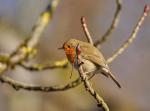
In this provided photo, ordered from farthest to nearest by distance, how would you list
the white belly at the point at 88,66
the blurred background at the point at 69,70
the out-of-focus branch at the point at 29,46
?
the blurred background at the point at 69,70 → the white belly at the point at 88,66 → the out-of-focus branch at the point at 29,46

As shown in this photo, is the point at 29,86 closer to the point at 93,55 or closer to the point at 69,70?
the point at 93,55

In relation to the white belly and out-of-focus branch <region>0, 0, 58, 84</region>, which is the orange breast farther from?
out-of-focus branch <region>0, 0, 58, 84</region>

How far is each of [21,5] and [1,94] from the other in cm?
122

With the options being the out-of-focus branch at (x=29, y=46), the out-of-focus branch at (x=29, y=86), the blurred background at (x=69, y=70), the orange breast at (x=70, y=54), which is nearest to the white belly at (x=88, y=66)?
the orange breast at (x=70, y=54)

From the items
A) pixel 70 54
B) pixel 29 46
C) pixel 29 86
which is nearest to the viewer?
pixel 29 46

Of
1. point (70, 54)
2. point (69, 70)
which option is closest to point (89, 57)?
point (70, 54)

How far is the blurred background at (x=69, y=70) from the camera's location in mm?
8188

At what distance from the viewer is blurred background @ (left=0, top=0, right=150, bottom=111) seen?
8.19 m

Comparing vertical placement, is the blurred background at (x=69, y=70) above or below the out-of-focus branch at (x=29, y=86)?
below

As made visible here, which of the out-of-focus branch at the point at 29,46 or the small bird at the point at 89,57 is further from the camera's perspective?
the small bird at the point at 89,57

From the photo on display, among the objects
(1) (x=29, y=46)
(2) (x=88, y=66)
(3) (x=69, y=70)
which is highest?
(1) (x=29, y=46)

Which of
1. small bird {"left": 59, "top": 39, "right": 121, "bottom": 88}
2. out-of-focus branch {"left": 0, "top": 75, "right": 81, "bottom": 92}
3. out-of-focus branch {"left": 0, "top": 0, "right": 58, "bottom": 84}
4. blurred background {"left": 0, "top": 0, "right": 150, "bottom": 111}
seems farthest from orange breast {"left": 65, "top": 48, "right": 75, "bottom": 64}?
blurred background {"left": 0, "top": 0, "right": 150, "bottom": 111}

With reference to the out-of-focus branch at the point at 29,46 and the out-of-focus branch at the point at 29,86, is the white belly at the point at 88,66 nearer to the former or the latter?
the out-of-focus branch at the point at 29,86

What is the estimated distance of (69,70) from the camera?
8.43 metres
